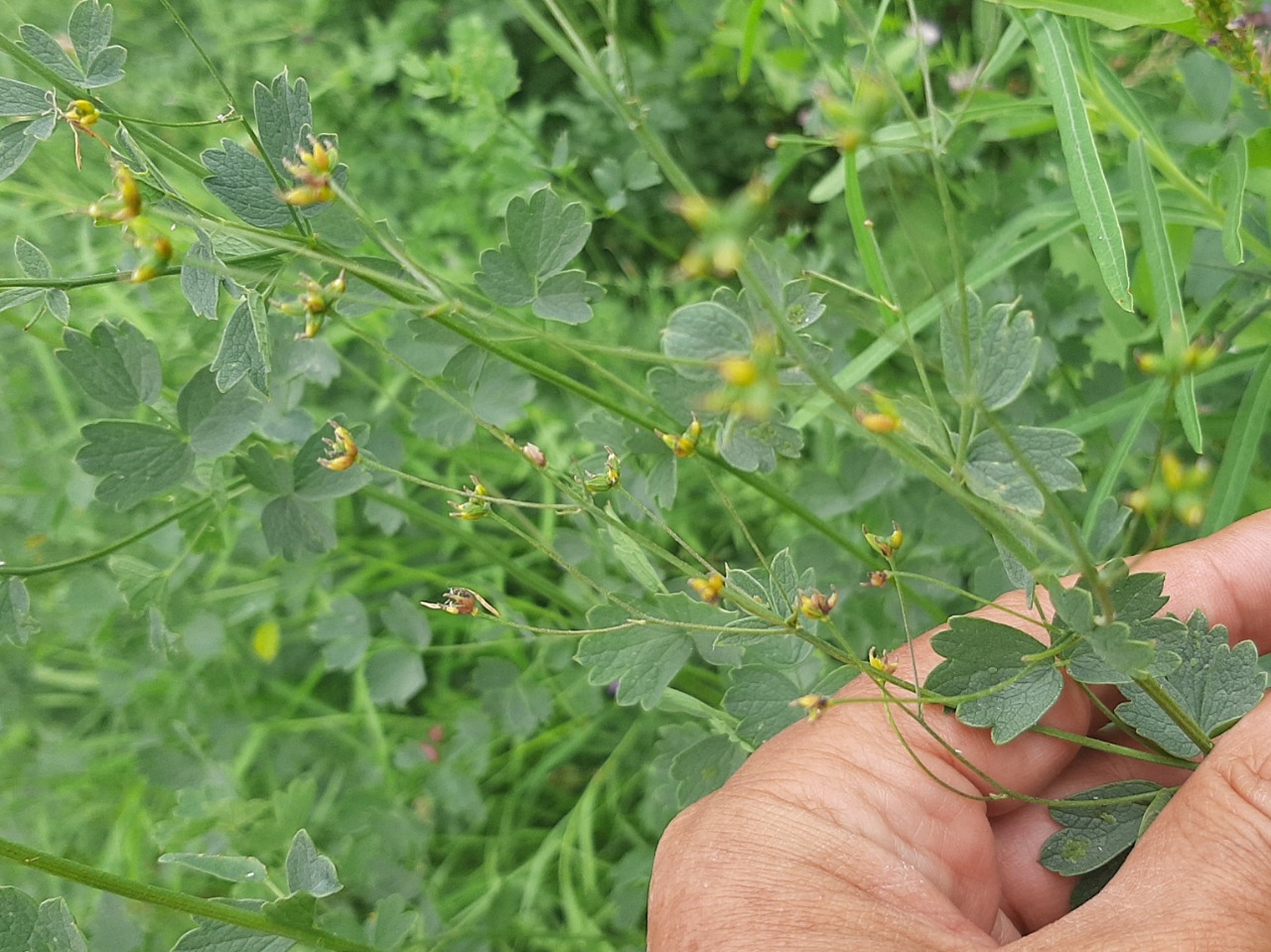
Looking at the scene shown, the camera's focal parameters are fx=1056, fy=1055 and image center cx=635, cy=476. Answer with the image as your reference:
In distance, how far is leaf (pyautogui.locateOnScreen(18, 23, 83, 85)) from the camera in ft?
2.96

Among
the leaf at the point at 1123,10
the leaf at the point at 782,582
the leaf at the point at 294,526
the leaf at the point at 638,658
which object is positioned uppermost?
the leaf at the point at 1123,10

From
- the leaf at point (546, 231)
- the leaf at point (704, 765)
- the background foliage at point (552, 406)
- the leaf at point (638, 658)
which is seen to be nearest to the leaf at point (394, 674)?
the background foliage at point (552, 406)

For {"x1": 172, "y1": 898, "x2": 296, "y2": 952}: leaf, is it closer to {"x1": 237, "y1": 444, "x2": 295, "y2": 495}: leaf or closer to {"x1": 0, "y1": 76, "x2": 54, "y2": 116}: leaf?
{"x1": 237, "y1": 444, "x2": 295, "y2": 495}: leaf

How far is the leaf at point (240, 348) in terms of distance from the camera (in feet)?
2.91

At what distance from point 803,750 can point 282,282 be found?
0.72m

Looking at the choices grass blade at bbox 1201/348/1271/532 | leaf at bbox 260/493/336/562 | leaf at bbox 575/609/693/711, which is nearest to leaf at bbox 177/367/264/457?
leaf at bbox 260/493/336/562

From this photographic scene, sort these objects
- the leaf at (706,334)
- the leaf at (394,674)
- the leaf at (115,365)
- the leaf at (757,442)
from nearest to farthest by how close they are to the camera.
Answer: the leaf at (706,334) < the leaf at (757,442) < the leaf at (115,365) < the leaf at (394,674)

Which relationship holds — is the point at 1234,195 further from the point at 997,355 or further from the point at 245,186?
the point at 245,186

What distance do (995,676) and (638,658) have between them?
1.09 ft

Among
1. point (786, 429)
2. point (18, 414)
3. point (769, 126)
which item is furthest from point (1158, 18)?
point (18, 414)

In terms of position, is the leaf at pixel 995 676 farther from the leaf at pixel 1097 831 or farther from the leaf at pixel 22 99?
the leaf at pixel 22 99

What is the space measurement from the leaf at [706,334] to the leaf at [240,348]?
1.31 ft

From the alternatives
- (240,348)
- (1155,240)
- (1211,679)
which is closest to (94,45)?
(240,348)

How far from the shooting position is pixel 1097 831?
103 cm
